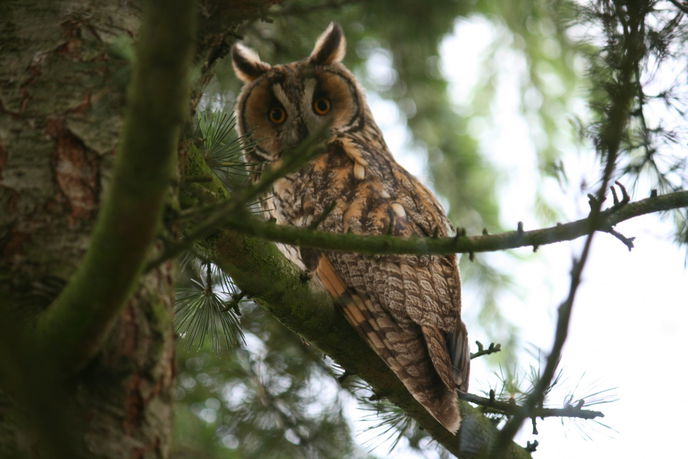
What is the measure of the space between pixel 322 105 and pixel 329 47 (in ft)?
0.98

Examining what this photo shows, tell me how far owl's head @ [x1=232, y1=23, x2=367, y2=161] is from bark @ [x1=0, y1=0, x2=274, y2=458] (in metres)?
1.77

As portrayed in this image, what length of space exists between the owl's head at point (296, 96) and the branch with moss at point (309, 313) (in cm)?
121

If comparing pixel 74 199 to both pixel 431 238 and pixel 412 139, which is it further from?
pixel 412 139

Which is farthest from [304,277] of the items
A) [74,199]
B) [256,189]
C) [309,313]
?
[256,189]

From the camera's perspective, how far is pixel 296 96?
3.33 meters

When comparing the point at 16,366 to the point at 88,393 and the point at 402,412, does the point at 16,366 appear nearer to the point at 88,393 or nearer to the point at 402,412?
the point at 88,393

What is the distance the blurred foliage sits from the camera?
2.17m

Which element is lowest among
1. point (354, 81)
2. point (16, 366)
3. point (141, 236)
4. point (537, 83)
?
point (16, 366)

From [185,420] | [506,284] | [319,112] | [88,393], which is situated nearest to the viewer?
[88,393]

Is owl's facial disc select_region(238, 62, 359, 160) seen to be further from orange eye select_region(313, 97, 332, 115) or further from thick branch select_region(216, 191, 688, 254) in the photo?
thick branch select_region(216, 191, 688, 254)

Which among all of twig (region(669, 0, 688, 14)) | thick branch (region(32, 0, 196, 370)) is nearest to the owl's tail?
twig (region(669, 0, 688, 14))

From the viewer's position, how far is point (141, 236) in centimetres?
95

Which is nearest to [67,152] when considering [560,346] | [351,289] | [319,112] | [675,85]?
[560,346]

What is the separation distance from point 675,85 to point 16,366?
2065mm
